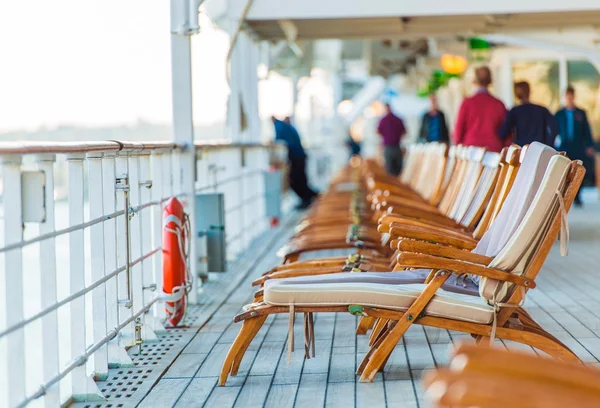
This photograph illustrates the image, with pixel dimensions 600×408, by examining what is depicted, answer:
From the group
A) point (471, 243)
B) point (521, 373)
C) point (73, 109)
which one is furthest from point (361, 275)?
point (73, 109)

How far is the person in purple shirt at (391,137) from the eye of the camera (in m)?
13.0

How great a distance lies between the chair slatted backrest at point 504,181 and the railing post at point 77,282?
1.70 meters

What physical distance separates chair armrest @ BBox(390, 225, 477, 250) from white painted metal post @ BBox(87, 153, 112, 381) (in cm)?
111

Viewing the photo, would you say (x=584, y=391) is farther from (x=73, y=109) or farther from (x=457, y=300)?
(x=73, y=109)

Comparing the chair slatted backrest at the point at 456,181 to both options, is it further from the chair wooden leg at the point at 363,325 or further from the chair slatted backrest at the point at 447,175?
the chair wooden leg at the point at 363,325

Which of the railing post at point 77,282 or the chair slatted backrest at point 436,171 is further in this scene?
the chair slatted backrest at point 436,171

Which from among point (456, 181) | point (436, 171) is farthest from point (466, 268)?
point (436, 171)

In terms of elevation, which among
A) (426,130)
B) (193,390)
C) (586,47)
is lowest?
(193,390)

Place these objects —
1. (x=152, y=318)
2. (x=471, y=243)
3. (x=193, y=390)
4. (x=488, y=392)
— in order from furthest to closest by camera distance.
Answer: (x=152, y=318)
(x=471, y=243)
(x=193, y=390)
(x=488, y=392)

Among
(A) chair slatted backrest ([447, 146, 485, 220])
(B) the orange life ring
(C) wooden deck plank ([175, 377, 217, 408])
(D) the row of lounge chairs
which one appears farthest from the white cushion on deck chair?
(A) chair slatted backrest ([447, 146, 485, 220])

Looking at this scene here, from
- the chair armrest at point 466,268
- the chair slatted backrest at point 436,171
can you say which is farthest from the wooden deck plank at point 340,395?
the chair slatted backrest at point 436,171

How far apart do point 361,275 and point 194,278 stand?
7.07ft

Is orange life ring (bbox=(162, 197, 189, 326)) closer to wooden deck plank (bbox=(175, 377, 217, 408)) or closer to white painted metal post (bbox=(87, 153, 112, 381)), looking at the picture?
white painted metal post (bbox=(87, 153, 112, 381))

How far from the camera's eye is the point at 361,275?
3.34 meters
